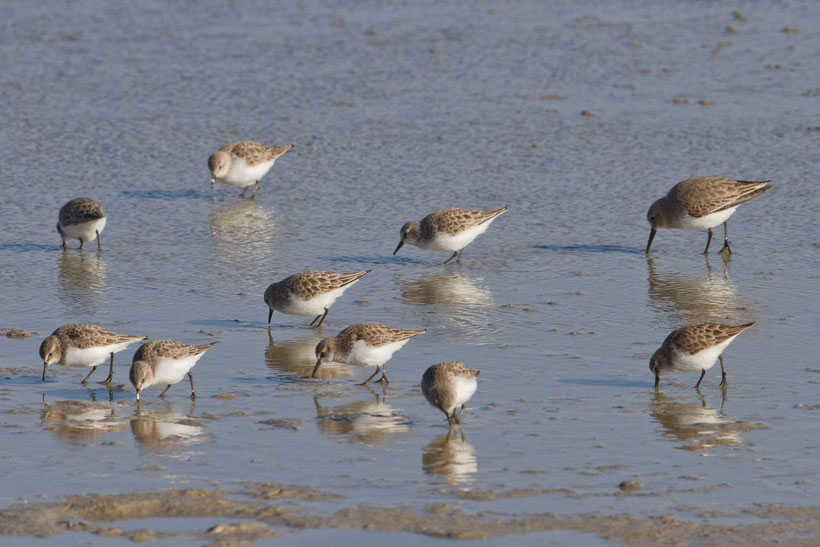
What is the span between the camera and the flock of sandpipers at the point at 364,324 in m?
11.7

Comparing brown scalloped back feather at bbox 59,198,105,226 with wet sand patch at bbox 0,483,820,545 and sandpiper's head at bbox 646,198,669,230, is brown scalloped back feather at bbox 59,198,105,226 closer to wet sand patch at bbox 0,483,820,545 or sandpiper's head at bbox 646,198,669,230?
sandpiper's head at bbox 646,198,669,230

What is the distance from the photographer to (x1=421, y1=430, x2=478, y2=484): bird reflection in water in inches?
392

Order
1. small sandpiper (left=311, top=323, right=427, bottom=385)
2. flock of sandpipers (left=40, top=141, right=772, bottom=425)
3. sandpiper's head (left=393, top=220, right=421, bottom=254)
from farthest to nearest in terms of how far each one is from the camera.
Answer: sandpiper's head (left=393, top=220, right=421, bottom=254) → small sandpiper (left=311, top=323, right=427, bottom=385) → flock of sandpipers (left=40, top=141, right=772, bottom=425)

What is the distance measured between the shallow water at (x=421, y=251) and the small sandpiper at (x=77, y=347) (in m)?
0.30

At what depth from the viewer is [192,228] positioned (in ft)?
62.1

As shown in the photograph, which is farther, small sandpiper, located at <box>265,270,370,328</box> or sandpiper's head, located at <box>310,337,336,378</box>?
small sandpiper, located at <box>265,270,370,328</box>

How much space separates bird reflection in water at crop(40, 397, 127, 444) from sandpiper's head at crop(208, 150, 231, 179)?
29.6 ft

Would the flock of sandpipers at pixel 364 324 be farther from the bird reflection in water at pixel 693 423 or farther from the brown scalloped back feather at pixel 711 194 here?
the bird reflection in water at pixel 693 423

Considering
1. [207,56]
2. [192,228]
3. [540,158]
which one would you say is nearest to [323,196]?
[192,228]

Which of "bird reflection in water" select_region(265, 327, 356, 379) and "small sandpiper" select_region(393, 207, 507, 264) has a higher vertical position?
"small sandpiper" select_region(393, 207, 507, 264)

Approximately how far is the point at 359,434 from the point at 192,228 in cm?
865

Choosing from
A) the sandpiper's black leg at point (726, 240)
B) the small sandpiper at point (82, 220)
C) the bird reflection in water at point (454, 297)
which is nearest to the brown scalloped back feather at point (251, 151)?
the small sandpiper at point (82, 220)

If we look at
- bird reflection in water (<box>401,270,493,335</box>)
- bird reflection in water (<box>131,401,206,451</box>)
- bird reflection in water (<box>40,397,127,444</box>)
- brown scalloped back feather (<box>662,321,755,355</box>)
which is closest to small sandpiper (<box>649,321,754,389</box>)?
brown scalloped back feather (<box>662,321,755,355</box>)

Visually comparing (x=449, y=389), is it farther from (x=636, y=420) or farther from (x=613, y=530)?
(x=613, y=530)
